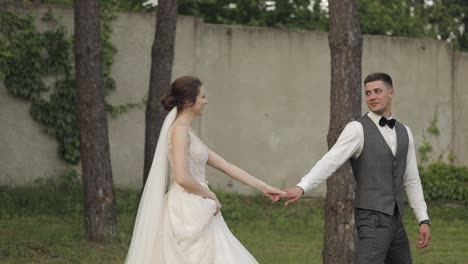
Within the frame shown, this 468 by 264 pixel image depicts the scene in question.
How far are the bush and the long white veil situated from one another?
9843 millimetres

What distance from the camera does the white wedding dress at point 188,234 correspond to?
7.18 meters

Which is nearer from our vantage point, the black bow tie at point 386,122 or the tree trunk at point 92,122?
the black bow tie at point 386,122

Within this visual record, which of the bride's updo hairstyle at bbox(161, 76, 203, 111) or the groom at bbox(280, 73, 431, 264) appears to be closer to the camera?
the groom at bbox(280, 73, 431, 264)

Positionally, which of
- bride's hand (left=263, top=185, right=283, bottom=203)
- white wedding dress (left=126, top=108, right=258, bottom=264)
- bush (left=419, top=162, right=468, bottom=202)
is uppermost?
bride's hand (left=263, top=185, right=283, bottom=203)

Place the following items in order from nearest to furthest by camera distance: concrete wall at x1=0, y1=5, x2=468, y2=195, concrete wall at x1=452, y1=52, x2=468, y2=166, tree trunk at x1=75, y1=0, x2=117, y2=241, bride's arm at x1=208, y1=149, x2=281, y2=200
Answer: bride's arm at x1=208, y1=149, x2=281, y2=200
tree trunk at x1=75, y1=0, x2=117, y2=241
concrete wall at x1=0, y1=5, x2=468, y2=195
concrete wall at x1=452, y1=52, x2=468, y2=166

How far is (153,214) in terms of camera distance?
735 cm

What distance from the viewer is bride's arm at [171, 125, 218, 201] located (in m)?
7.21

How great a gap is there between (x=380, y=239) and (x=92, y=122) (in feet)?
20.1

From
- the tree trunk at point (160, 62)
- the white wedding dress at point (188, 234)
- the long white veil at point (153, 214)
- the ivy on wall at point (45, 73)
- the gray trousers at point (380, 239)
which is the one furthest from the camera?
the ivy on wall at point (45, 73)

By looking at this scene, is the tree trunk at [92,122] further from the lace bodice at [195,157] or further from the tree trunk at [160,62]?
the lace bodice at [195,157]

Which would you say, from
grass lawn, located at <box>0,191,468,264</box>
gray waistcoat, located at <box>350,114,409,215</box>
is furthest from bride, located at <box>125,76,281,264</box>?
grass lawn, located at <box>0,191,468,264</box>

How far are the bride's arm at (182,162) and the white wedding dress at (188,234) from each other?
0.22 ft

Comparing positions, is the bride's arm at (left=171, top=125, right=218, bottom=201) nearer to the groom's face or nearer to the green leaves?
the groom's face

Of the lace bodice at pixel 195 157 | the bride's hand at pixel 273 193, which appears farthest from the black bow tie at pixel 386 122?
the lace bodice at pixel 195 157
